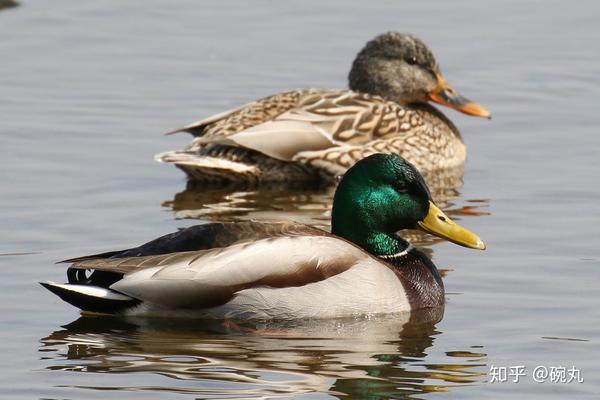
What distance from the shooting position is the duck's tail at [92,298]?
938 centimetres

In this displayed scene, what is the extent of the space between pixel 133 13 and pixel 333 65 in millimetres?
2917

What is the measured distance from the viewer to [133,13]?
61.1 feet

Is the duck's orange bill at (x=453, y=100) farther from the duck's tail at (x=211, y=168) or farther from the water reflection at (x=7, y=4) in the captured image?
the water reflection at (x=7, y=4)

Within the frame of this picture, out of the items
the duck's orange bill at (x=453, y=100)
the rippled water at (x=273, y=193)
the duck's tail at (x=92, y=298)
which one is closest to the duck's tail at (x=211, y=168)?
the rippled water at (x=273, y=193)

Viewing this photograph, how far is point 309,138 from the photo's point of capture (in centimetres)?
1387

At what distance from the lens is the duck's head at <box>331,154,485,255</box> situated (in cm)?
1012

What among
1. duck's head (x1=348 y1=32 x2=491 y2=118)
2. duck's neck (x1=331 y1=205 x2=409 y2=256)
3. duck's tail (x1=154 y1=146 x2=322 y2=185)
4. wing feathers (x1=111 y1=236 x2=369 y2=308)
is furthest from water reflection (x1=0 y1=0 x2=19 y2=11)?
wing feathers (x1=111 y1=236 x2=369 y2=308)

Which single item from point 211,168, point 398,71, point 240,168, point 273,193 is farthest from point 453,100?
point 211,168

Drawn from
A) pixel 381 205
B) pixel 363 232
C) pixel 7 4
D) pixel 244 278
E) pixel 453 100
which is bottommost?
pixel 244 278

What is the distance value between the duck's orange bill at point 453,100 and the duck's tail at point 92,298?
6031 millimetres

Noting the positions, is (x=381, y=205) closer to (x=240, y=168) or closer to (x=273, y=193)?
(x=273, y=193)

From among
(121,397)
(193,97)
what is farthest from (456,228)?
(193,97)

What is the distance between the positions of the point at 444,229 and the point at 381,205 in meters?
0.43

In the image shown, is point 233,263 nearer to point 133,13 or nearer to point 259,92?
point 259,92
